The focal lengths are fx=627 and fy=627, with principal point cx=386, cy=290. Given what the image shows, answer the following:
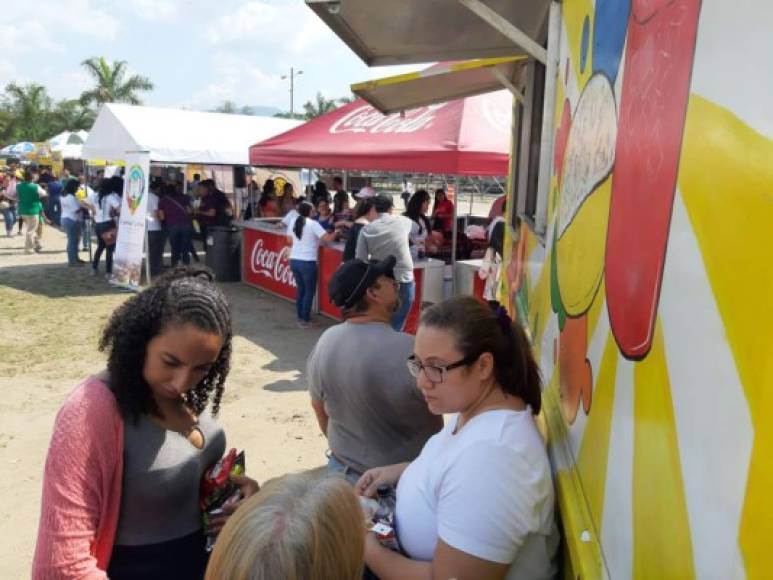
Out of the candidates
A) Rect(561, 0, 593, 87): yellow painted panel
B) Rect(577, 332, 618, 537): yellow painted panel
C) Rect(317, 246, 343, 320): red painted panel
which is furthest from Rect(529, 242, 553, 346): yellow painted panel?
Rect(317, 246, 343, 320): red painted panel

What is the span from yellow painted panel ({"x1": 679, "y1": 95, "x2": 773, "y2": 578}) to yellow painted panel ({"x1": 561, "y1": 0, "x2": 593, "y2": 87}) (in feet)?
3.40

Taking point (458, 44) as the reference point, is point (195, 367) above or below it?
below

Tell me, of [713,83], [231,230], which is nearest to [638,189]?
[713,83]

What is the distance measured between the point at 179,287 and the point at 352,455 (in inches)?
50.4

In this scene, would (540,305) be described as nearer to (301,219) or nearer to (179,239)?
(301,219)

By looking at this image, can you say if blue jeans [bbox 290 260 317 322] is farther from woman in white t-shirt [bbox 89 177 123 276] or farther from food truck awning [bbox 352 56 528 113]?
woman in white t-shirt [bbox 89 177 123 276]

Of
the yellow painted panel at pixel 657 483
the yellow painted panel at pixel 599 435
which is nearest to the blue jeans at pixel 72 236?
the yellow painted panel at pixel 599 435

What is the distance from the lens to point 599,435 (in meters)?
1.36

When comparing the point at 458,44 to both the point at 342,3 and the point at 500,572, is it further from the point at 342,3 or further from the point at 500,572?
the point at 500,572

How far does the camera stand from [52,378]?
677cm

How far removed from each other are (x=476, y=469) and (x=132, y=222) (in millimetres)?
10585

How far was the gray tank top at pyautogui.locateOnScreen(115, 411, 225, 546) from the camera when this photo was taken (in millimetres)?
1600

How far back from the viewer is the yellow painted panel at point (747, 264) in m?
0.64

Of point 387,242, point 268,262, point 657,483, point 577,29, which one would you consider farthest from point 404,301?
→ point 657,483
